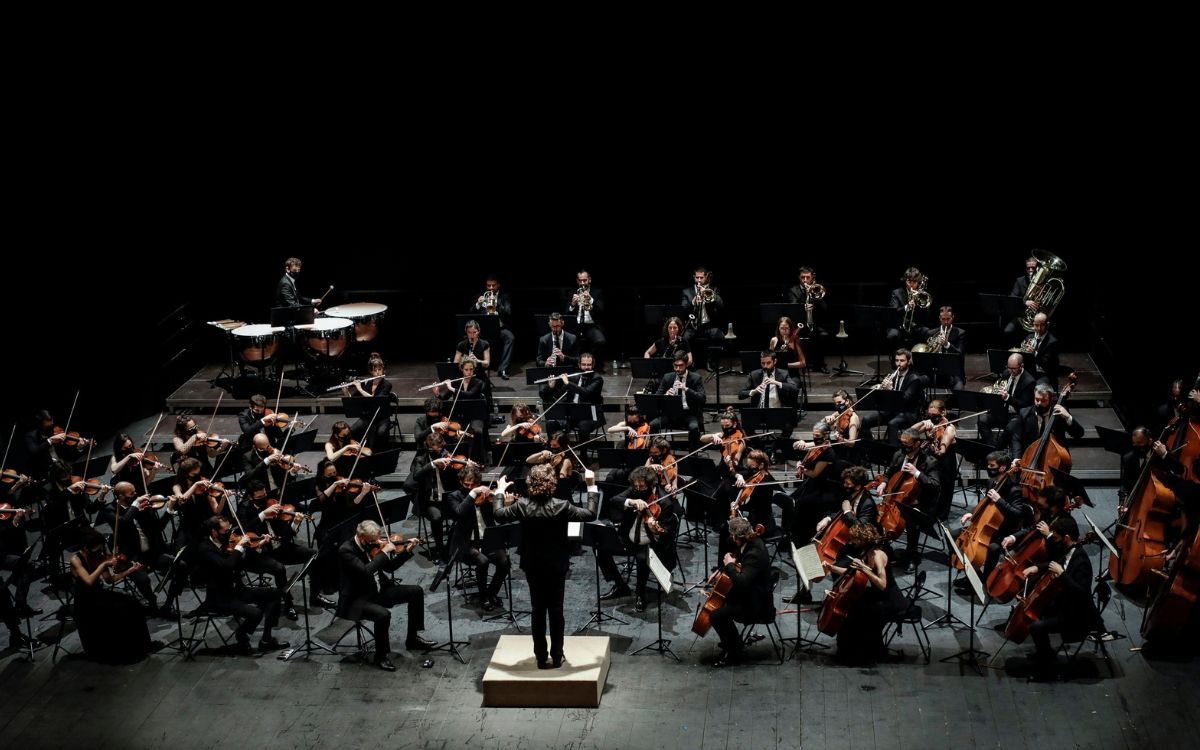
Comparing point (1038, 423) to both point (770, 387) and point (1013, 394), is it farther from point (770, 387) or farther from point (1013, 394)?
point (770, 387)

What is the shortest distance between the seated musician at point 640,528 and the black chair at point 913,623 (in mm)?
1568

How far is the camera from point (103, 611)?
8383 mm

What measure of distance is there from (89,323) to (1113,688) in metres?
10.4

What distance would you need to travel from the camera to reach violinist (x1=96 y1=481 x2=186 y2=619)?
29.2 ft

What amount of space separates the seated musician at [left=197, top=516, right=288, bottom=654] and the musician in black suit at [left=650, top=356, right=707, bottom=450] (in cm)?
405

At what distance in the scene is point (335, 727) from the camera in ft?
25.2

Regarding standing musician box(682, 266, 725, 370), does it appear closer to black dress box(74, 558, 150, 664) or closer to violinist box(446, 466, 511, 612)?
violinist box(446, 466, 511, 612)

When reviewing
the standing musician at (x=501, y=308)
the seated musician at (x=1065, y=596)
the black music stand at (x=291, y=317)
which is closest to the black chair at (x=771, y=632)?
the seated musician at (x=1065, y=596)

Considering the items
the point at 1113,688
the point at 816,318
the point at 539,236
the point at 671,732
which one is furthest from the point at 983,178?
the point at 671,732

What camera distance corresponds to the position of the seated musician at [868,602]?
25.7 ft

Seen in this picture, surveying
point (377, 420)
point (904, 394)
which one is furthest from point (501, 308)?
point (904, 394)

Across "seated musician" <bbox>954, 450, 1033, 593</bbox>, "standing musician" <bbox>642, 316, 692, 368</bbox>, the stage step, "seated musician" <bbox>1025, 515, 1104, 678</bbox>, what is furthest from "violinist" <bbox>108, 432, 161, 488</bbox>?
"seated musician" <bbox>1025, 515, 1104, 678</bbox>

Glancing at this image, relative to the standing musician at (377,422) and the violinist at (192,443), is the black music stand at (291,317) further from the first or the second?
the violinist at (192,443)

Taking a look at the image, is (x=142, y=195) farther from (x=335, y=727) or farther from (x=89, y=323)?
(x=335, y=727)
